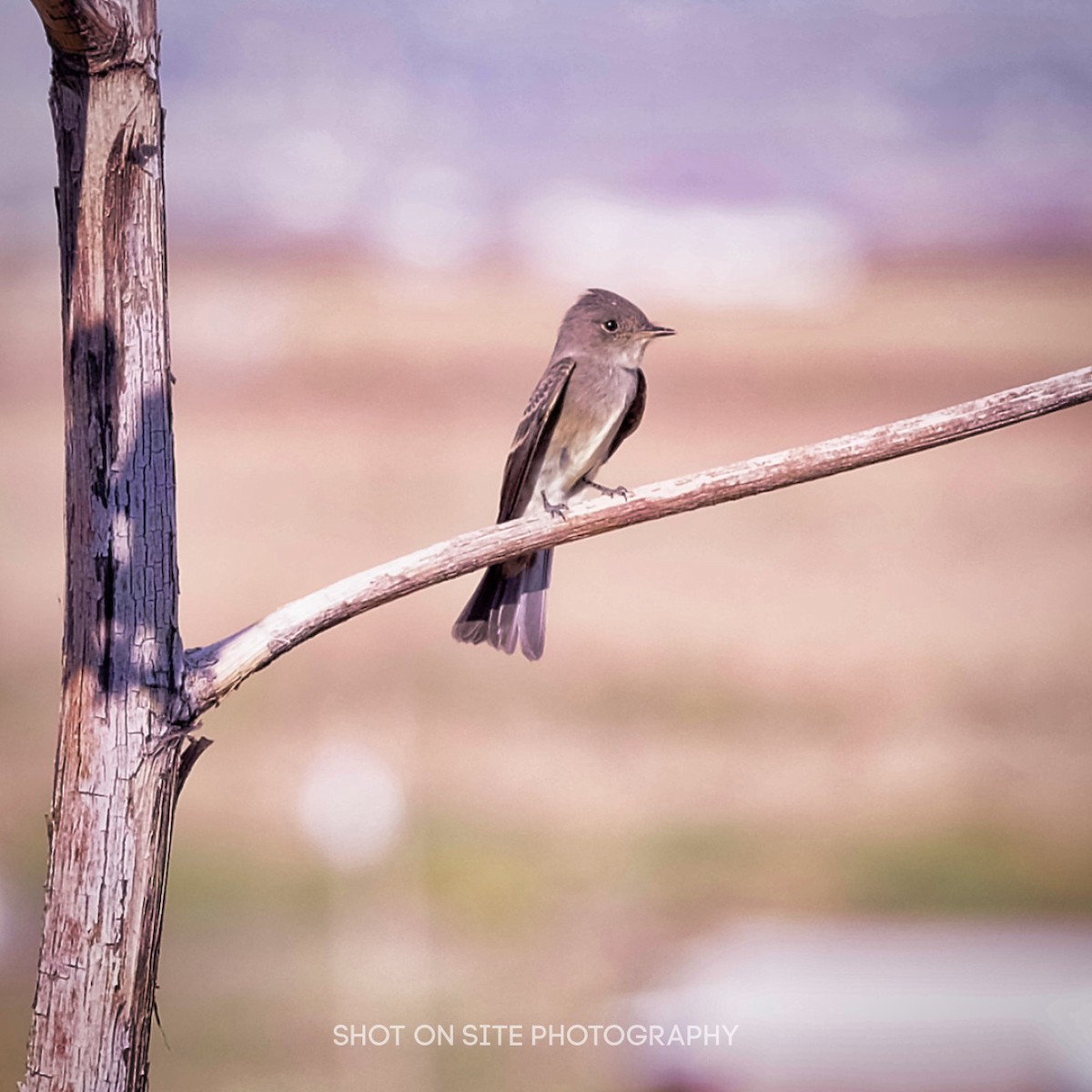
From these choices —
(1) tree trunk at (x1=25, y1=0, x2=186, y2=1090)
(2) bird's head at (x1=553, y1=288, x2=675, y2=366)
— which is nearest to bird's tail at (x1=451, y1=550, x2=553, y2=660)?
(2) bird's head at (x1=553, y1=288, x2=675, y2=366)

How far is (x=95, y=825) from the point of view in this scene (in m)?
1.59

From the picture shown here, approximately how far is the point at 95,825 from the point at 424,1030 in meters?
1.31

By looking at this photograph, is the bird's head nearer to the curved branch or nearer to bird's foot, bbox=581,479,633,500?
bird's foot, bbox=581,479,633,500

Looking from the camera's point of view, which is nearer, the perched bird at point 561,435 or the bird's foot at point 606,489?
the bird's foot at point 606,489

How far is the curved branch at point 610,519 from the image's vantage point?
5.50 ft

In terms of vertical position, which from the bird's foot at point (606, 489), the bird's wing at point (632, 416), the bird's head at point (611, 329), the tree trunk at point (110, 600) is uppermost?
the bird's head at point (611, 329)

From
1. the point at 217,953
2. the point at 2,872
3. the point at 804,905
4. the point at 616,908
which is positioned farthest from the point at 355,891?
the point at 804,905

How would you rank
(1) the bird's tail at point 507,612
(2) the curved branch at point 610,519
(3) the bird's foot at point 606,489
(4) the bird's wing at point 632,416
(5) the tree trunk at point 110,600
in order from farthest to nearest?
(4) the bird's wing at point 632,416
(1) the bird's tail at point 507,612
(3) the bird's foot at point 606,489
(2) the curved branch at point 610,519
(5) the tree trunk at point 110,600

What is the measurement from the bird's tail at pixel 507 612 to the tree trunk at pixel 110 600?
786mm

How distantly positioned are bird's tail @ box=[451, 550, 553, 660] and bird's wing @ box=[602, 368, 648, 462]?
0.32m

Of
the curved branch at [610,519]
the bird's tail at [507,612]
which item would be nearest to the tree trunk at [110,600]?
the curved branch at [610,519]

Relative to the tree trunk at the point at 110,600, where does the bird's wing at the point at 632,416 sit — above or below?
above

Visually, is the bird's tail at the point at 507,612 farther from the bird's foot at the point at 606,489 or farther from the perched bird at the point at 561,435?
the bird's foot at the point at 606,489

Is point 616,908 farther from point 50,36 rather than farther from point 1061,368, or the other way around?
point 50,36
